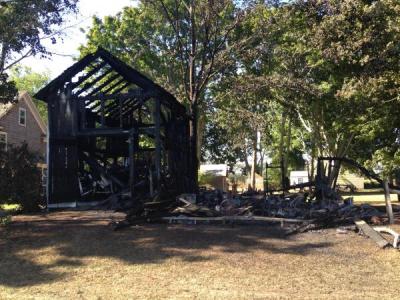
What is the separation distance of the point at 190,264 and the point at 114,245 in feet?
6.71

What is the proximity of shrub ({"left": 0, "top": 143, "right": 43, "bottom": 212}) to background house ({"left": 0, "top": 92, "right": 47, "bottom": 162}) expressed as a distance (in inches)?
603

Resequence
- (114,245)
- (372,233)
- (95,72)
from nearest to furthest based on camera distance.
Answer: (114,245)
(372,233)
(95,72)

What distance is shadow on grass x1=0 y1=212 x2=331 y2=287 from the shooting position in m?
9.59

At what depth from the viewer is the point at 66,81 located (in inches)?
756

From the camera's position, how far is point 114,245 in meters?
10.8

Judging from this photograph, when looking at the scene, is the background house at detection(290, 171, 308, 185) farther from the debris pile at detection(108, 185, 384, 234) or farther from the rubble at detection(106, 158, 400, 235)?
the debris pile at detection(108, 185, 384, 234)

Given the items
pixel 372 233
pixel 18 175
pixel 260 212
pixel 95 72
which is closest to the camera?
pixel 372 233

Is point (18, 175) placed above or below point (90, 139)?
below

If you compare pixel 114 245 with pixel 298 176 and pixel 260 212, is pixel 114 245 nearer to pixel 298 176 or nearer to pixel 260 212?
pixel 260 212

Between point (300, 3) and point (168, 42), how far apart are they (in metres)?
11.5

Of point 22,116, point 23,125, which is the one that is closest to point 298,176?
point 23,125

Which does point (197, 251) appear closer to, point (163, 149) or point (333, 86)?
point (163, 149)

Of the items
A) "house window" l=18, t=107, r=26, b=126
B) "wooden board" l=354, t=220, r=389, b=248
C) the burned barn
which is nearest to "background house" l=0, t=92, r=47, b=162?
"house window" l=18, t=107, r=26, b=126

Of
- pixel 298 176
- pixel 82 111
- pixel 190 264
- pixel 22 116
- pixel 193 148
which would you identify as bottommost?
pixel 190 264
